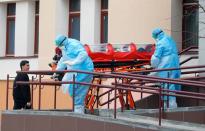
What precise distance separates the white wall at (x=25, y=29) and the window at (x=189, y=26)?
6053 millimetres

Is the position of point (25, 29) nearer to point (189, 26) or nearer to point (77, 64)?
point (189, 26)

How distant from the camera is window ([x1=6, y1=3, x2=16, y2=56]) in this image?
2146 centimetres

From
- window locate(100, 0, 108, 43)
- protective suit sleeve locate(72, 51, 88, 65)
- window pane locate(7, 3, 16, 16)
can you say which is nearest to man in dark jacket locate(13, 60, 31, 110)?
protective suit sleeve locate(72, 51, 88, 65)

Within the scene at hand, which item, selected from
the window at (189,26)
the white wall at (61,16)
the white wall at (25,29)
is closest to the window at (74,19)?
the white wall at (61,16)

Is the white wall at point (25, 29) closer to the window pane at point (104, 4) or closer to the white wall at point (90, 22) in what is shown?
the white wall at point (90, 22)

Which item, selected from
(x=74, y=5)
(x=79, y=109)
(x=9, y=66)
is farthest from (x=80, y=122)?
(x=9, y=66)

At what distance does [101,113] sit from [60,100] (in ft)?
21.5

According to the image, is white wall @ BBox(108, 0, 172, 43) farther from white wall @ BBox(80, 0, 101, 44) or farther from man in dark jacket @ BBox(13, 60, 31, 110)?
man in dark jacket @ BBox(13, 60, 31, 110)

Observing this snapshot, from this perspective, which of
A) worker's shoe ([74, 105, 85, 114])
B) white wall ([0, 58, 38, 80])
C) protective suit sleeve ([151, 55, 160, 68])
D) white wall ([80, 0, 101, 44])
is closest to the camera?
worker's shoe ([74, 105, 85, 114])

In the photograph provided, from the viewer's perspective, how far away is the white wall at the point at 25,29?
67.9 feet

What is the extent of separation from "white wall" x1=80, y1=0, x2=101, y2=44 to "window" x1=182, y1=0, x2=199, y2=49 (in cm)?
315

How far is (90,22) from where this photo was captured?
19.0 metres

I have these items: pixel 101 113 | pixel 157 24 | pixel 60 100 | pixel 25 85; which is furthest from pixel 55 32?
pixel 101 113

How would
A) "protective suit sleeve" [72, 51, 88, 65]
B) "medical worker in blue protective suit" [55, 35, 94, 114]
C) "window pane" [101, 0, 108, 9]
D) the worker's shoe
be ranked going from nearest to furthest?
the worker's shoe, "medical worker in blue protective suit" [55, 35, 94, 114], "protective suit sleeve" [72, 51, 88, 65], "window pane" [101, 0, 108, 9]
